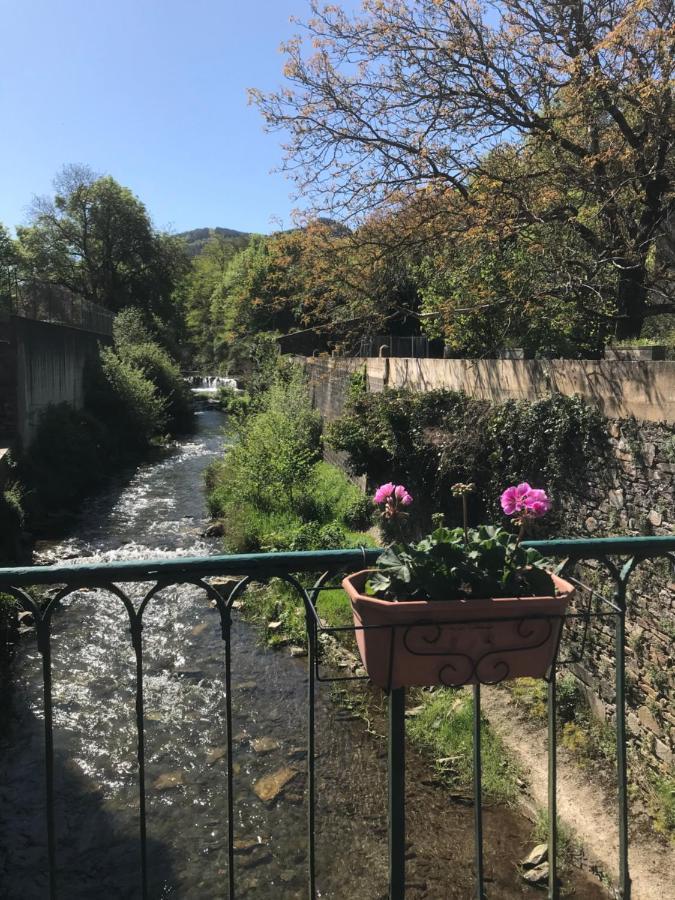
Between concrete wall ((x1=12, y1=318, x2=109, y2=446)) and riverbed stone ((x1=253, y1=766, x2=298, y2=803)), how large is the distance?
11918mm

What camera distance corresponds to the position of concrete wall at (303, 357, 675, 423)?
20.7 ft

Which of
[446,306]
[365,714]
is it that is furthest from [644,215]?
[365,714]

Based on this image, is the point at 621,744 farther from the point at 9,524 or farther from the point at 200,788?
the point at 9,524

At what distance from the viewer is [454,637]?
181 cm

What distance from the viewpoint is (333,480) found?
14.8 meters

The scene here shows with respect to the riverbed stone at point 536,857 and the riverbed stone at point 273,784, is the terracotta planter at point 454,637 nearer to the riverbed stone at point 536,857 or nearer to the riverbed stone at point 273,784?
the riverbed stone at point 536,857

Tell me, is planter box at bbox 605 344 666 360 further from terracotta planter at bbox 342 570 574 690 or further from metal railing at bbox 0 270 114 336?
metal railing at bbox 0 270 114 336

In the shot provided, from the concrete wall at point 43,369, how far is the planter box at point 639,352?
13.1m

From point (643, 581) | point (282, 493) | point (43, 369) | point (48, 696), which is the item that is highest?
point (43, 369)

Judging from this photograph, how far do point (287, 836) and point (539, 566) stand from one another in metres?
5.28

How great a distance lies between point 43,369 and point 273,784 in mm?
14886

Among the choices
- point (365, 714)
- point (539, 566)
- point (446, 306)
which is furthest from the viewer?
point (446, 306)

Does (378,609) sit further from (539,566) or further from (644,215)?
(644,215)

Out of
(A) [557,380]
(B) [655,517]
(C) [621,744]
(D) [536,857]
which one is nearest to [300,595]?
(C) [621,744]
